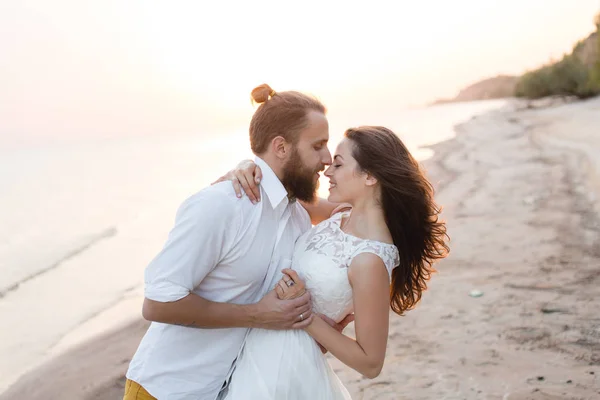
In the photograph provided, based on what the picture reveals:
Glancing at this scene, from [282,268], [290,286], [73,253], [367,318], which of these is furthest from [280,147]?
[73,253]

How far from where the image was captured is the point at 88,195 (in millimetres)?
21703

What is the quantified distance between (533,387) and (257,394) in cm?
282

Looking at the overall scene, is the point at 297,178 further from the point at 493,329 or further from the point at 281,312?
the point at 493,329

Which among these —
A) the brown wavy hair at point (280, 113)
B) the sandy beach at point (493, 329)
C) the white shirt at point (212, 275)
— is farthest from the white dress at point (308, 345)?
the sandy beach at point (493, 329)

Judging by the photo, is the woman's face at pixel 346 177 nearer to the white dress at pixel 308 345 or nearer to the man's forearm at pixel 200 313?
the white dress at pixel 308 345

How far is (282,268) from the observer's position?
8.95 feet

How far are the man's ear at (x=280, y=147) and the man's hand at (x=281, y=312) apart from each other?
69cm

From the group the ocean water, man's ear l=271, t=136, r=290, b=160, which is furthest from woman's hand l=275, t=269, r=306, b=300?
the ocean water

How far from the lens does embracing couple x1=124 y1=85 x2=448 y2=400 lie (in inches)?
96.8

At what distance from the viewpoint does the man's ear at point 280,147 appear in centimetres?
284

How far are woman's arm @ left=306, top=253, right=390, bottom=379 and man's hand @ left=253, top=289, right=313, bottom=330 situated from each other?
138mm

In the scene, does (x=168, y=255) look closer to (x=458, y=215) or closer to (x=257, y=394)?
(x=257, y=394)

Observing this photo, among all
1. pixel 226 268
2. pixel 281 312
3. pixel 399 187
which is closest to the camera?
pixel 281 312

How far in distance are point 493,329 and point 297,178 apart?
3.53 m
